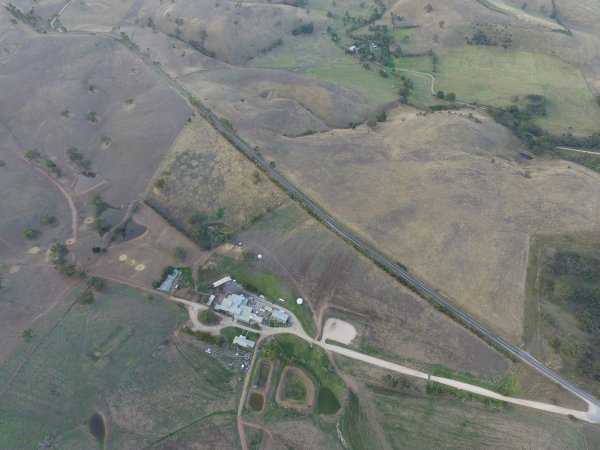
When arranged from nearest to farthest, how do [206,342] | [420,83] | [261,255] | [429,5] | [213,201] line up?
[206,342]
[261,255]
[213,201]
[420,83]
[429,5]

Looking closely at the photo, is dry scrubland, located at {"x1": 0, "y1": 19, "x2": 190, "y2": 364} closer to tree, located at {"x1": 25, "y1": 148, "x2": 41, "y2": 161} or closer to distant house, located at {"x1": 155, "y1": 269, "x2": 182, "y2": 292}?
tree, located at {"x1": 25, "y1": 148, "x2": 41, "y2": 161}

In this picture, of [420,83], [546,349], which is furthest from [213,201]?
[420,83]

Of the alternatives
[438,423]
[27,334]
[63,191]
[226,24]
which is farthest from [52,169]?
[438,423]

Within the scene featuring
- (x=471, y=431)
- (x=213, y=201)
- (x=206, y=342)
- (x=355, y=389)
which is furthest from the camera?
(x=213, y=201)

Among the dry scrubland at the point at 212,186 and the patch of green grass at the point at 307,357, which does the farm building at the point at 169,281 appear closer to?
the dry scrubland at the point at 212,186

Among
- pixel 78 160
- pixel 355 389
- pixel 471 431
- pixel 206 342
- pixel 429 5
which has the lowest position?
pixel 471 431

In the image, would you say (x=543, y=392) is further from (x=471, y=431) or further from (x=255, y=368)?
(x=255, y=368)

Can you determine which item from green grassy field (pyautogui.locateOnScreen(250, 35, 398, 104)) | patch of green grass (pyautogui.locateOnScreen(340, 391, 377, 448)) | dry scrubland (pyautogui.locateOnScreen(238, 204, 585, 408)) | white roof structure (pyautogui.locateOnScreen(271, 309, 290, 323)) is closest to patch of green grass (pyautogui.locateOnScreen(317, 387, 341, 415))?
patch of green grass (pyautogui.locateOnScreen(340, 391, 377, 448))
